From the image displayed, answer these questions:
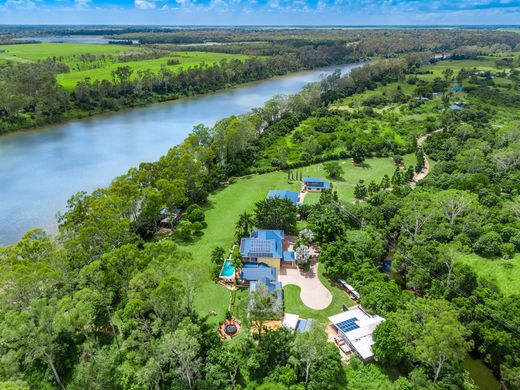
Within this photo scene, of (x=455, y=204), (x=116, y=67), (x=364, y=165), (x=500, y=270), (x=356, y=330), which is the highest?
(x=116, y=67)

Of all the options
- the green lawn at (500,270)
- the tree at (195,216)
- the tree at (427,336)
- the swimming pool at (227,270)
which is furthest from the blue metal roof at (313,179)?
the tree at (427,336)

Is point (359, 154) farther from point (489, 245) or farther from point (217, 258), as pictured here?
point (217, 258)

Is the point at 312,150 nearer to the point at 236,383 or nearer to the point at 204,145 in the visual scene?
the point at 204,145

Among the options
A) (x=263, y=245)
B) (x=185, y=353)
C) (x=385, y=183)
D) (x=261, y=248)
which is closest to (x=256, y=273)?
(x=261, y=248)

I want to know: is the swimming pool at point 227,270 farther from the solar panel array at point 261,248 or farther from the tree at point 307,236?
the tree at point 307,236

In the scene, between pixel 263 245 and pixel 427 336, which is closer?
pixel 427 336

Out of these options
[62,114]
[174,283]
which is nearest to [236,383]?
[174,283]

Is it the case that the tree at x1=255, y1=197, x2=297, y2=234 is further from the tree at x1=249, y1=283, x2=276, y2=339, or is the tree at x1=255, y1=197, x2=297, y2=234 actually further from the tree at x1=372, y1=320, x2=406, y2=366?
the tree at x1=372, y1=320, x2=406, y2=366
